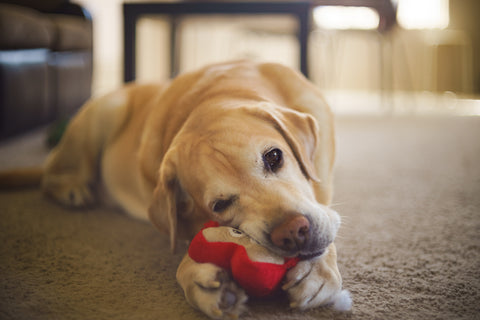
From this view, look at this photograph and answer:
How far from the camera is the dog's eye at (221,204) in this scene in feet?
4.01

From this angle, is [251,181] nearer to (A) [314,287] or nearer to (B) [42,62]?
(A) [314,287]

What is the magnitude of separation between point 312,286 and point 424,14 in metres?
6.92

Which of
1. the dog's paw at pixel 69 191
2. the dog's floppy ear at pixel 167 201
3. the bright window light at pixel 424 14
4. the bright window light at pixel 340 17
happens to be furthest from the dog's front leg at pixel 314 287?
the bright window light at pixel 424 14

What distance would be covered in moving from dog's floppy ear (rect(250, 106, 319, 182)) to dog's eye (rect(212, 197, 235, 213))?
0.27 metres

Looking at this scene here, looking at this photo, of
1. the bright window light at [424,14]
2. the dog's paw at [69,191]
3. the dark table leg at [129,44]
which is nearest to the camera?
the dog's paw at [69,191]

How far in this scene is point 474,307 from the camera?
1.06 metres

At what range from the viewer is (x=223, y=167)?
1235mm

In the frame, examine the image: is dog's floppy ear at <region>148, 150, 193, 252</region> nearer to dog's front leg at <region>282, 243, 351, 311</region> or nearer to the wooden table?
dog's front leg at <region>282, 243, 351, 311</region>

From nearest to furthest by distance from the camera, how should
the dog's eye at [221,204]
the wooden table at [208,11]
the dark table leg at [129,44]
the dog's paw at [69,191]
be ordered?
the dog's eye at [221,204] < the dog's paw at [69,191] < the wooden table at [208,11] < the dark table leg at [129,44]

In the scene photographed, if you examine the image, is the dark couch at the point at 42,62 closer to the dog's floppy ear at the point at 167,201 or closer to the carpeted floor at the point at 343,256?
the carpeted floor at the point at 343,256

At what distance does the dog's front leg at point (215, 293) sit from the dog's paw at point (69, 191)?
117 cm

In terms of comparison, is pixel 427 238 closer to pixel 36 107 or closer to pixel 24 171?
pixel 24 171

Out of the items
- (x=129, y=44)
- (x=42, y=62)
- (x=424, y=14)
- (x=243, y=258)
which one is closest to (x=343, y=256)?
(x=243, y=258)

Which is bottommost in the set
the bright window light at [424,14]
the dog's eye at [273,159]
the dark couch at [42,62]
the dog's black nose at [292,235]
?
the dog's black nose at [292,235]
